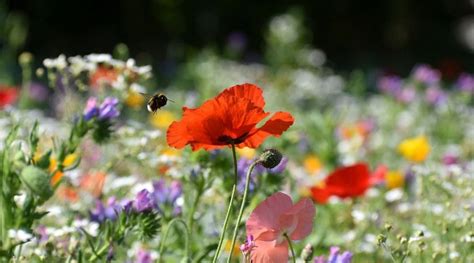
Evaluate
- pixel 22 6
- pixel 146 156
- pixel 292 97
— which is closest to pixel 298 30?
pixel 292 97

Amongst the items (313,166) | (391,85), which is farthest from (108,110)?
(391,85)

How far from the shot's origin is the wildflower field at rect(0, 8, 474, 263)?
147 centimetres

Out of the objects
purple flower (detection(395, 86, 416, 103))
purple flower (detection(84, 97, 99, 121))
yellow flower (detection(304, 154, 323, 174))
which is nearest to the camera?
purple flower (detection(84, 97, 99, 121))

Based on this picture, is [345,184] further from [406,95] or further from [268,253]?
[406,95]

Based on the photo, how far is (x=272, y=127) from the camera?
56.6 inches

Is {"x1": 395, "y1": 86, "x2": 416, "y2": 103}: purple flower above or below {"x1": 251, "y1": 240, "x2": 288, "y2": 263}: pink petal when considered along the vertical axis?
above

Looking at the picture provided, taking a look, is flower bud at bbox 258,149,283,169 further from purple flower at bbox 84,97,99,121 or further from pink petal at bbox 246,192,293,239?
purple flower at bbox 84,97,99,121

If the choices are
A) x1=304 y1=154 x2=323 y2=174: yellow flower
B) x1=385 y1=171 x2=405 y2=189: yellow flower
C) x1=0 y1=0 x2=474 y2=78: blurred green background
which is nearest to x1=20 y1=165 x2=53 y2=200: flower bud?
A: x1=385 y1=171 x2=405 y2=189: yellow flower

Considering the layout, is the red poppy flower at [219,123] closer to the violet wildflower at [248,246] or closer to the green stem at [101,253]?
the violet wildflower at [248,246]

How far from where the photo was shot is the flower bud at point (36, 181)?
4.72 feet

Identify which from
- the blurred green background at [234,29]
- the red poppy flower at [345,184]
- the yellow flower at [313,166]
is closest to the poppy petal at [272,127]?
the red poppy flower at [345,184]

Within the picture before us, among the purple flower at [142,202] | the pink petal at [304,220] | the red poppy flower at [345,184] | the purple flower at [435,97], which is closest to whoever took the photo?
the pink petal at [304,220]

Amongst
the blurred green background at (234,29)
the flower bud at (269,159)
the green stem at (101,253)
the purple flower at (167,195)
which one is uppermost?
the blurred green background at (234,29)

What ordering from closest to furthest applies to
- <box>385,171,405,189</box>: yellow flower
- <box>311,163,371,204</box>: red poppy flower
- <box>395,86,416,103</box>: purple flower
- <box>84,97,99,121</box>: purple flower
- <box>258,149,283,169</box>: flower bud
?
1. <box>258,149,283,169</box>: flower bud
2. <box>84,97,99,121</box>: purple flower
3. <box>311,163,371,204</box>: red poppy flower
4. <box>385,171,405,189</box>: yellow flower
5. <box>395,86,416,103</box>: purple flower
